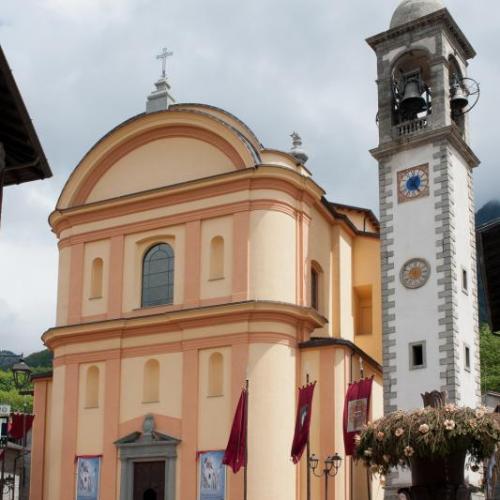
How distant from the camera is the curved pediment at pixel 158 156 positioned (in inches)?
1264

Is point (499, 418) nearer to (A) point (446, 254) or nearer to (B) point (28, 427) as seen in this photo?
(A) point (446, 254)

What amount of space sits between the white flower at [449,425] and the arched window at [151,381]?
19.8 m

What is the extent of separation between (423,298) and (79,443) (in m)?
11.5

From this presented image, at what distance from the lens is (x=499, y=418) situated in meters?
12.6

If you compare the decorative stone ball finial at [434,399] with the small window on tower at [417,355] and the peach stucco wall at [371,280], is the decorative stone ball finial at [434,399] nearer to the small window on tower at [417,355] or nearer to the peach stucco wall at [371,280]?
the small window on tower at [417,355]

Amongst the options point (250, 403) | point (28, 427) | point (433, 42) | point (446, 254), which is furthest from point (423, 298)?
point (28, 427)

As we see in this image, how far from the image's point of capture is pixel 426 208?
96.5 ft

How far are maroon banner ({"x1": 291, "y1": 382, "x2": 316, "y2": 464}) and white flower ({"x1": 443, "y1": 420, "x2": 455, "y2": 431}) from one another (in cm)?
1403

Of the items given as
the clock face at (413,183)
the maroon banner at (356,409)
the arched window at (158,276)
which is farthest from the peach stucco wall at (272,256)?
the maroon banner at (356,409)

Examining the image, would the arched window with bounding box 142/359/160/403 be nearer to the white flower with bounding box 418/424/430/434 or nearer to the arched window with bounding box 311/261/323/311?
the arched window with bounding box 311/261/323/311

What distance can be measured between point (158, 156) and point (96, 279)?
14.7 feet

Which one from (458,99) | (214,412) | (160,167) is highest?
(458,99)

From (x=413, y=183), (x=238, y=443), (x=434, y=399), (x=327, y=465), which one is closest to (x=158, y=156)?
(x=413, y=183)

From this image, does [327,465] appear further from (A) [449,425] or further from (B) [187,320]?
(A) [449,425]
